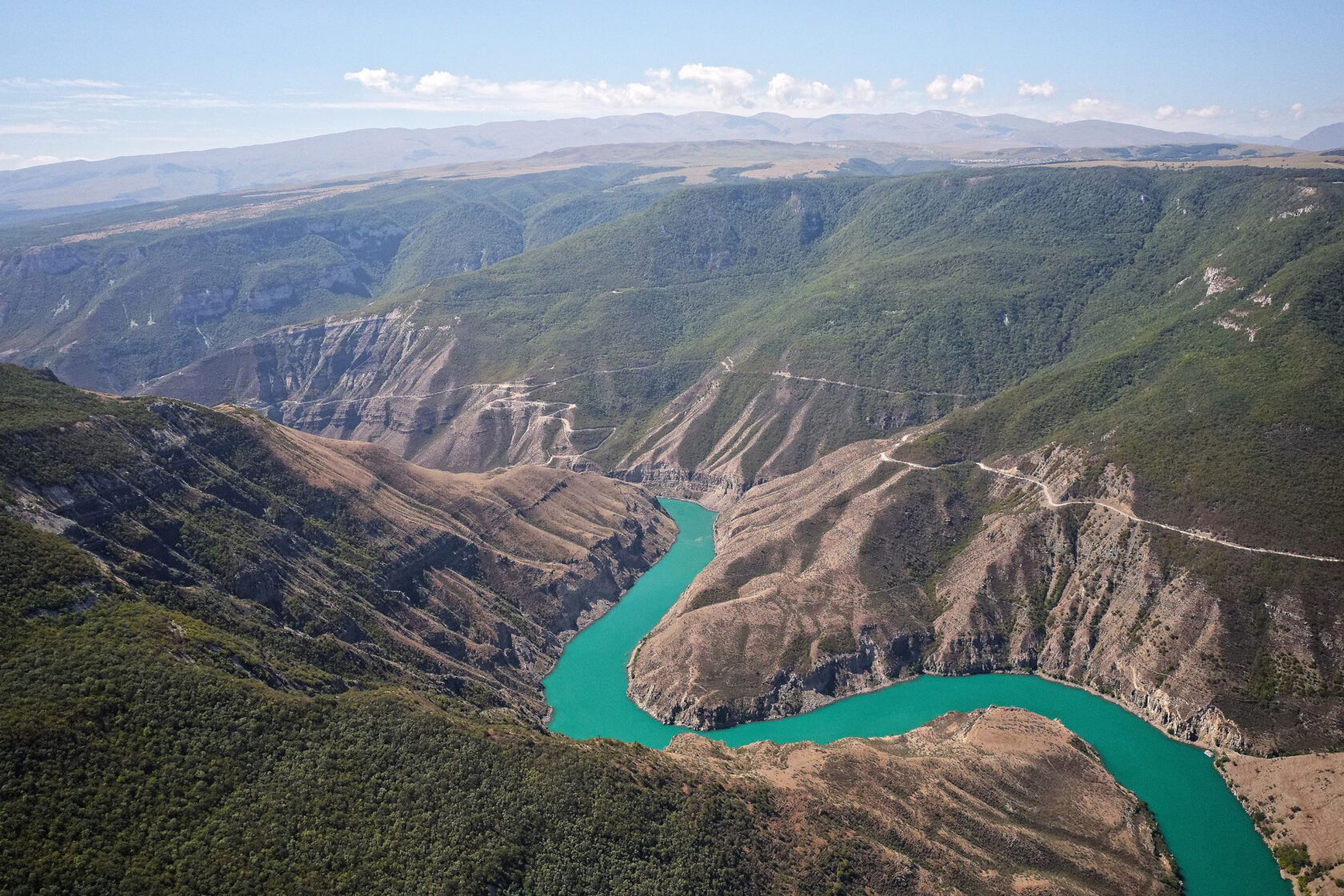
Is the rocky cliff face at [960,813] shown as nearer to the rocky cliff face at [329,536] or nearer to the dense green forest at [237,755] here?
the dense green forest at [237,755]

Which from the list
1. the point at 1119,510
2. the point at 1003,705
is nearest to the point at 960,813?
the point at 1003,705

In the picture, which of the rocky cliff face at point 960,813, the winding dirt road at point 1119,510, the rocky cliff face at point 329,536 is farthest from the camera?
the winding dirt road at point 1119,510

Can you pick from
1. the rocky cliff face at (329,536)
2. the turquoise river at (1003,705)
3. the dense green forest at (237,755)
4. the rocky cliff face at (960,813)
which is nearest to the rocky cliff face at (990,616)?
the turquoise river at (1003,705)

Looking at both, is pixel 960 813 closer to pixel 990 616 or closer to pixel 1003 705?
pixel 1003 705

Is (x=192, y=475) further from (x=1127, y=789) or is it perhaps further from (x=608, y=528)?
(x=1127, y=789)

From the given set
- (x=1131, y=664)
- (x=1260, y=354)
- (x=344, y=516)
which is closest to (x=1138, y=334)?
(x=1260, y=354)

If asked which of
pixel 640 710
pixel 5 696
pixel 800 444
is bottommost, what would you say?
pixel 640 710
